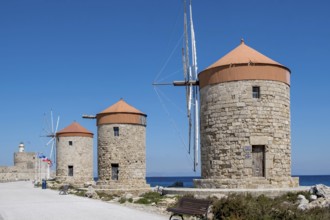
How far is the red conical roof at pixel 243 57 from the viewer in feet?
62.6

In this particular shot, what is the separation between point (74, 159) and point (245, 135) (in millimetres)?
23687

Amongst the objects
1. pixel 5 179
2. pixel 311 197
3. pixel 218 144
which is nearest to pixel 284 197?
pixel 311 197

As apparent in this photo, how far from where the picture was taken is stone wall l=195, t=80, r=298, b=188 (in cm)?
1842

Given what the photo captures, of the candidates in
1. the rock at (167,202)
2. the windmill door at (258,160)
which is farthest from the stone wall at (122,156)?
the windmill door at (258,160)

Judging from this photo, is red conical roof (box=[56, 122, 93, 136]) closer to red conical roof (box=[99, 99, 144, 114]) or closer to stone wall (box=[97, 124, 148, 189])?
red conical roof (box=[99, 99, 144, 114])

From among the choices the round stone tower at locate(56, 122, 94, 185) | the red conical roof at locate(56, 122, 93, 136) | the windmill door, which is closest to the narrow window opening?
the round stone tower at locate(56, 122, 94, 185)

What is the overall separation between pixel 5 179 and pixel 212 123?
46534 mm

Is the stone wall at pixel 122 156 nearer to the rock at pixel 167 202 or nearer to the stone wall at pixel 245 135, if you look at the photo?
the stone wall at pixel 245 135

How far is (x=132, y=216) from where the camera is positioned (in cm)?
1246

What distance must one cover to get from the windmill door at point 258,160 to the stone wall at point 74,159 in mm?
23487

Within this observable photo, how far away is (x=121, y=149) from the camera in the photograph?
2975cm

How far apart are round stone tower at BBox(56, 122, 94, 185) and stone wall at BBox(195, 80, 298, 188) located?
71.6 ft

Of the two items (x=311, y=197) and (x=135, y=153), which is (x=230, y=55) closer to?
(x=311, y=197)

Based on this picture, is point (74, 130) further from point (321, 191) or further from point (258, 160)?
point (321, 191)
